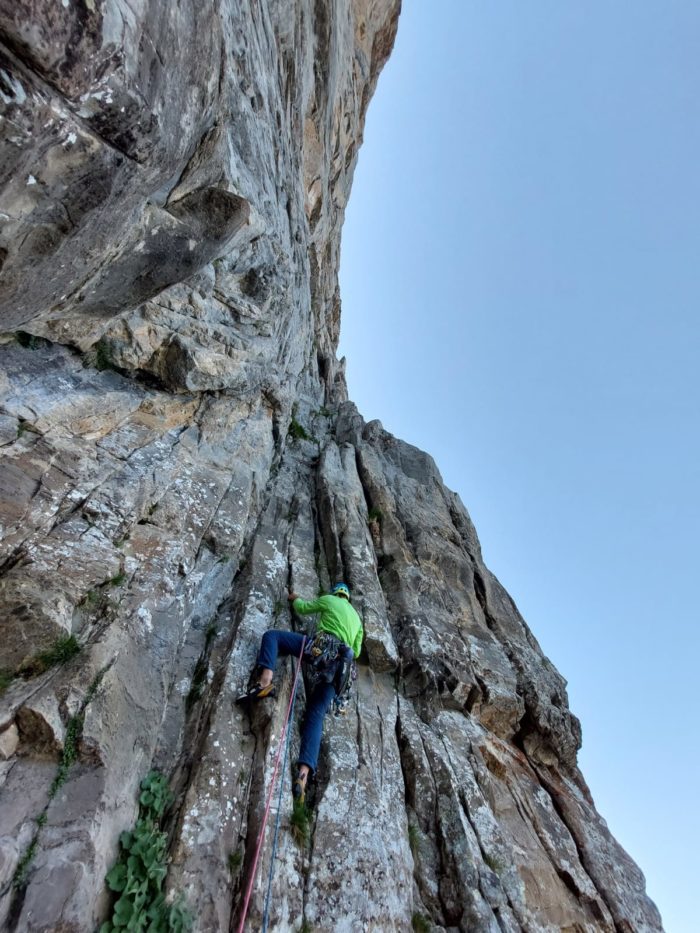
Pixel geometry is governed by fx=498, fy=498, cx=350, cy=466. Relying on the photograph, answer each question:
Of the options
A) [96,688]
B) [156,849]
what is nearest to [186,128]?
[96,688]

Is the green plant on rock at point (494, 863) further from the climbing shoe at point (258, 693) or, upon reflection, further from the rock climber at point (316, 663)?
the climbing shoe at point (258, 693)

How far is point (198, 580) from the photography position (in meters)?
9.25

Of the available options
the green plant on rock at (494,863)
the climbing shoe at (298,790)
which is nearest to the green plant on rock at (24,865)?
the climbing shoe at (298,790)

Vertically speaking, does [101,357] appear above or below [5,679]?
above

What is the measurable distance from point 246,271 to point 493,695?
466 inches

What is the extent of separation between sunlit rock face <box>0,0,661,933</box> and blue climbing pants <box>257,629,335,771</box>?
0.46 m

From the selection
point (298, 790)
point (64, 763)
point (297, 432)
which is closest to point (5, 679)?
point (64, 763)

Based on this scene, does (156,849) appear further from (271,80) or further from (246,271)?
(271,80)

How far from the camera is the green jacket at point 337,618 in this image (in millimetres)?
8922

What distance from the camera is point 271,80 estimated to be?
12.8 metres

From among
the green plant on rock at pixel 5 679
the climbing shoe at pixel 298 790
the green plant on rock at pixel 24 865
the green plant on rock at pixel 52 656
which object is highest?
the green plant on rock at pixel 52 656

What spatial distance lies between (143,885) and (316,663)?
12.0ft

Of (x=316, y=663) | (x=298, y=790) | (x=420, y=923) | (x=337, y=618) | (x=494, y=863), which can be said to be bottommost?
(x=420, y=923)

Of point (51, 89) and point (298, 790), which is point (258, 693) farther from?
point (51, 89)
